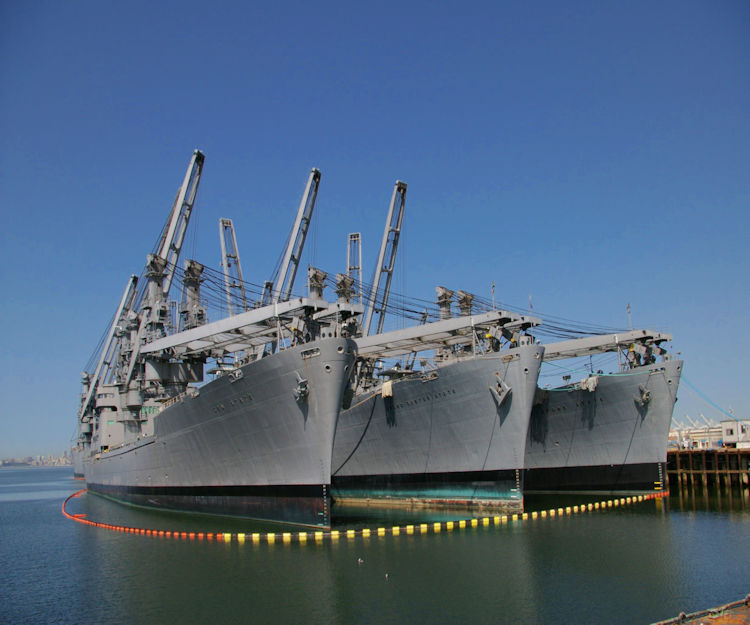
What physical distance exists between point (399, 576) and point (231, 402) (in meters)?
10.8

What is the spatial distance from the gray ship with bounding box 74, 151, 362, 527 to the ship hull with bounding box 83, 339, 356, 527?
1.8 inches

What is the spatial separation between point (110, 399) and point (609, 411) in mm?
32742

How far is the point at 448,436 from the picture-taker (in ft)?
98.1

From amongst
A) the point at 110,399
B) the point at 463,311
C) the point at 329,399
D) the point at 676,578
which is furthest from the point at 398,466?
the point at 110,399

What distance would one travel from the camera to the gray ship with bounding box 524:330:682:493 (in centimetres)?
3438

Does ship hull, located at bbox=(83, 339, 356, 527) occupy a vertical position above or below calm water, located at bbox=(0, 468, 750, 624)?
above

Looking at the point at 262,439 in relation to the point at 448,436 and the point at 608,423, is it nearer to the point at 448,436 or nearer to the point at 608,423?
the point at 448,436

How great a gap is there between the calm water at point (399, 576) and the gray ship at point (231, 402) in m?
2.21

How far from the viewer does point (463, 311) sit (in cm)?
3641

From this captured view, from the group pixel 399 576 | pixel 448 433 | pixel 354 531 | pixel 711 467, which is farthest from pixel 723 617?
pixel 711 467

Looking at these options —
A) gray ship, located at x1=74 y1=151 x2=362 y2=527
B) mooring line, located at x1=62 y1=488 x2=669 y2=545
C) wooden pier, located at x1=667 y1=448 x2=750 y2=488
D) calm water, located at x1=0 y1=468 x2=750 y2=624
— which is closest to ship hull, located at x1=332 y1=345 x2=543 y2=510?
mooring line, located at x1=62 y1=488 x2=669 y2=545

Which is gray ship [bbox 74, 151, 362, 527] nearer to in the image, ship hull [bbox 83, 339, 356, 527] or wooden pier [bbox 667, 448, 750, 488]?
ship hull [bbox 83, 339, 356, 527]

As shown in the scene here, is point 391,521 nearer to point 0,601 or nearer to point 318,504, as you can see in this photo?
point 318,504

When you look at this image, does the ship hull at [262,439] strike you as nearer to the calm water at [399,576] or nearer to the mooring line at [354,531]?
the mooring line at [354,531]
